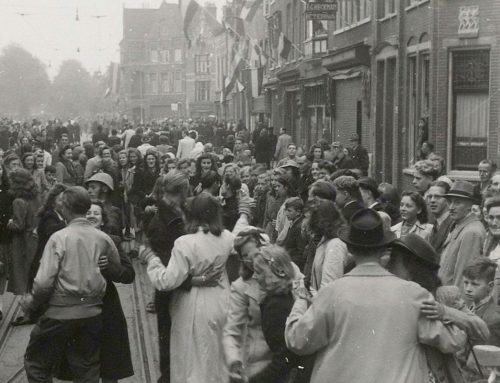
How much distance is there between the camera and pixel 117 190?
15492 millimetres

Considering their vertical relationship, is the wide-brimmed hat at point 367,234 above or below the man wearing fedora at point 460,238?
above

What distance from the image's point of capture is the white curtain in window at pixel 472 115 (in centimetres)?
1775

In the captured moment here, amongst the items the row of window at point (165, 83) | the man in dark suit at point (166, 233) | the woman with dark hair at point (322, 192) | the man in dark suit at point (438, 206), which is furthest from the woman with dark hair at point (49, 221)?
the row of window at point (165, 83)

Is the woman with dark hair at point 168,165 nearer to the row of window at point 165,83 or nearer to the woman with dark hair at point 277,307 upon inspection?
the woman with dark hair at point 277,307

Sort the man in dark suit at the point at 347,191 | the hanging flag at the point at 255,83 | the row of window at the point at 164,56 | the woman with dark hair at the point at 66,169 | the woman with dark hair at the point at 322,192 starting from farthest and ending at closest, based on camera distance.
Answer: the row of window at the point at 164,56, the hanging flag at the point at 255,83, the woman with dark hair at the point at 66,169, the man in dark suit at the point at 347,191, the woman with dark hair at the point at 322,192

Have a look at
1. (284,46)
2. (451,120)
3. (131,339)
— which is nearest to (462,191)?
(131,339)

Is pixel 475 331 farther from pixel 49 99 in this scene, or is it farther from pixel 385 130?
pixel 49 99

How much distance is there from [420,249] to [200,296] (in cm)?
221

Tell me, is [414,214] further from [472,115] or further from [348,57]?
[348,57]

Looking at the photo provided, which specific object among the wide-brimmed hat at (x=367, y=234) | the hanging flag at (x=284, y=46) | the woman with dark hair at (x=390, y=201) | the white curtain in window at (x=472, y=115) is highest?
the hanging flag at (x=284, y=46)

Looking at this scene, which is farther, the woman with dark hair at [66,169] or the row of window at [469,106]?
the row of window at [469,106]

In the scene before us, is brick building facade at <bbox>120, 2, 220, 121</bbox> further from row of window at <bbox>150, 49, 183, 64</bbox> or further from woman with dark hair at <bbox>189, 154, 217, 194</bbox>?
woman with dark hair at <bbox>189, 154, 217, 194</bbox>

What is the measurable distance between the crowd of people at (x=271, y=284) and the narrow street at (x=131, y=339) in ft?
2.07

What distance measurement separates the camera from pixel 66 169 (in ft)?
57.5
